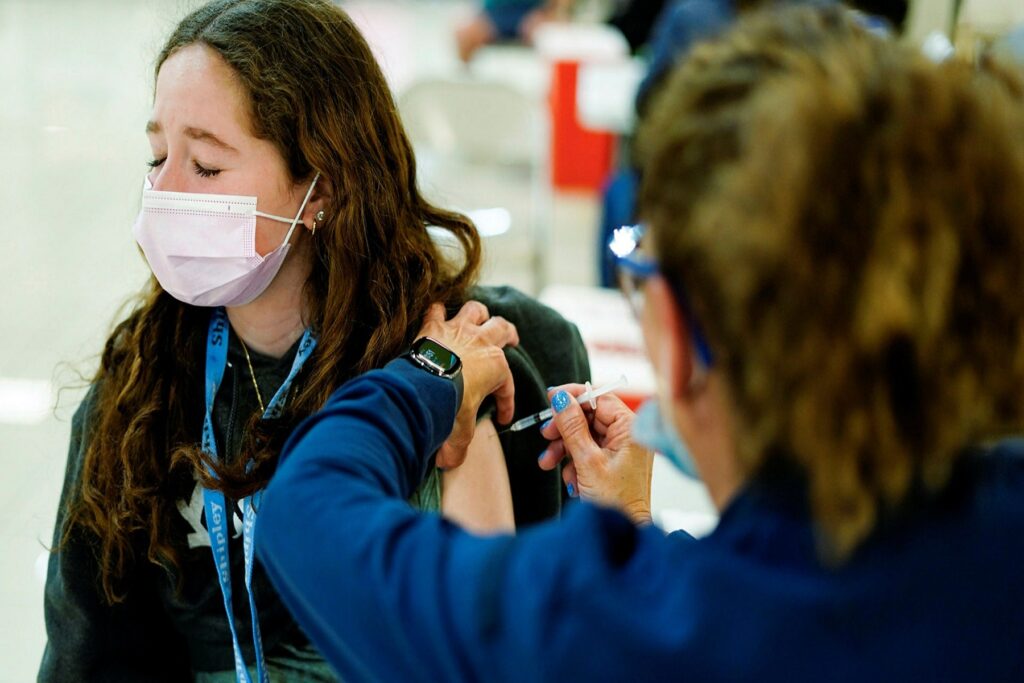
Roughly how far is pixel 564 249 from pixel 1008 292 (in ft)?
15.2

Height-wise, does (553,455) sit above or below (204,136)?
below

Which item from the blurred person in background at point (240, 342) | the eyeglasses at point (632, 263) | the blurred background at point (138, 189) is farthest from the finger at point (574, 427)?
the blurred background at point (138, 189)

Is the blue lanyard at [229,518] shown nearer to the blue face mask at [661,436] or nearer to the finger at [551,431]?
the finger at [551,431]

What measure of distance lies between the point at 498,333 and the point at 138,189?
355 centimetres

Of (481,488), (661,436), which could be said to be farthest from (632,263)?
(481,488)

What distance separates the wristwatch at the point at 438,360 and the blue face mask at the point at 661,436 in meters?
0.26

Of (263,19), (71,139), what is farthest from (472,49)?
(263,19)

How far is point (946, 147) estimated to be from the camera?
2.25 feet

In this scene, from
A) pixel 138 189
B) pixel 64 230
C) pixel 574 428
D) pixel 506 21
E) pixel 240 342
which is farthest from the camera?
pixel 506 21

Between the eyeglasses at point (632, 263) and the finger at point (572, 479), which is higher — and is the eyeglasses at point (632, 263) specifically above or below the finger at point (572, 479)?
above

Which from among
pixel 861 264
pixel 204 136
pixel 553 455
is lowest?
pixel 553 455

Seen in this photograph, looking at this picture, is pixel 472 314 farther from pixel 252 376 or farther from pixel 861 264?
pixel 861 264

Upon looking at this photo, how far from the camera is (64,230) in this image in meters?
4.78

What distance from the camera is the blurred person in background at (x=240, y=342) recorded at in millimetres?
1370
